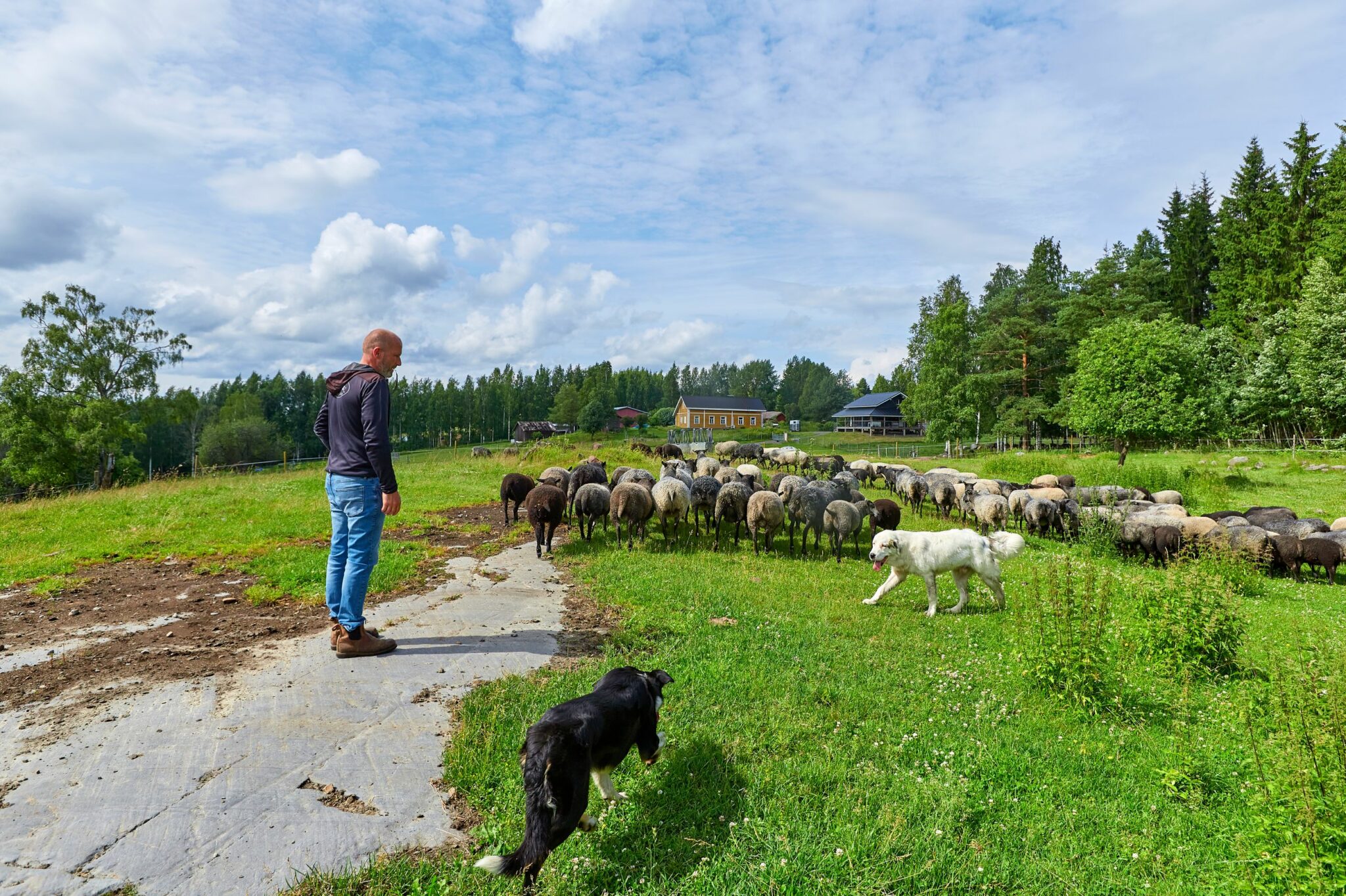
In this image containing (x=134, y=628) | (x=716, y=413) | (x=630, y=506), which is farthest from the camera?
(x=716, y=413)

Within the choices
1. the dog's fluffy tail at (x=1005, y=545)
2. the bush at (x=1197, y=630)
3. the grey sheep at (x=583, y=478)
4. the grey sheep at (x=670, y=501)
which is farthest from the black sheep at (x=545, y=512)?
the bush at (x=1197, y=630)

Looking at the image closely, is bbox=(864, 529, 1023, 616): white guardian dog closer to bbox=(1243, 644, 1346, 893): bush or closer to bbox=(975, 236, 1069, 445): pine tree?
bbox=(1243, 644, 1346, 893): bush

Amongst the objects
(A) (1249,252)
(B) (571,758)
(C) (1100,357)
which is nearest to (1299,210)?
(A) (1249,252)

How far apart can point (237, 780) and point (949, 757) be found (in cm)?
475

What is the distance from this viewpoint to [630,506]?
473 inches

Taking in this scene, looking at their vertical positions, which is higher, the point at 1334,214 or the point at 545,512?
the point at 1334,214

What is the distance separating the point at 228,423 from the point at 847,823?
86416 millimetres

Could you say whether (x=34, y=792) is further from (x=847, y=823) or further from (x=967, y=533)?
(x=967, y=533)

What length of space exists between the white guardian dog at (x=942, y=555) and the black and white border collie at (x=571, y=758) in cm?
571

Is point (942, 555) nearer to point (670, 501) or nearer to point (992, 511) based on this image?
point (670, 501)

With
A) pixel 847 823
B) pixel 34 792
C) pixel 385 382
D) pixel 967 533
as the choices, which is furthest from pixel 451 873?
pixel 967 533

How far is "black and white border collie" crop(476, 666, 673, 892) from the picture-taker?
9.30 feet

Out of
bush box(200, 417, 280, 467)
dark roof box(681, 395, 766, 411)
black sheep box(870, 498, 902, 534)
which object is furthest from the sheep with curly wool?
dark roof box(681, 395, 766, 411)

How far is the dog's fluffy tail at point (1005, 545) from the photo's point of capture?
870 centimetres
